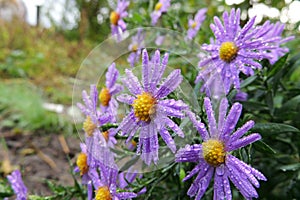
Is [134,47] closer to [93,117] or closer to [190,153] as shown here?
[93,117]

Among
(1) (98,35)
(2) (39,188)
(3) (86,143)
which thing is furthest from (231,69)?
(1) (98,35)

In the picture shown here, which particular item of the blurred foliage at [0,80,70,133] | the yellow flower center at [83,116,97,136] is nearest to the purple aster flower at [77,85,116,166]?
the yellow flower center at [83,116,97,136]

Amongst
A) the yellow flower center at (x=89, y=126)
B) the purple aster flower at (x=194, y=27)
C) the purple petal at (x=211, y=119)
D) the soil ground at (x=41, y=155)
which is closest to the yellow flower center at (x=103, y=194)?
the yellow flower center at (x=89, y=126)

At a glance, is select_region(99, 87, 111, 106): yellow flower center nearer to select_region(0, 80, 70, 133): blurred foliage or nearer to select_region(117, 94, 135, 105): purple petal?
select_region(117, 94, 135, 105): purple petal

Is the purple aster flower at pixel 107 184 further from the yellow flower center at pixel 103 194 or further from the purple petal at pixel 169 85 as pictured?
the purple petal at pixel 169 85

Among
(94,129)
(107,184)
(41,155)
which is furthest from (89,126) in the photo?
(41,155)

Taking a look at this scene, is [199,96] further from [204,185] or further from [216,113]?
[204,185]

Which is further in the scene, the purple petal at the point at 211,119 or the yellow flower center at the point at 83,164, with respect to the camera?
the yellow flower center at the point at 83,164
